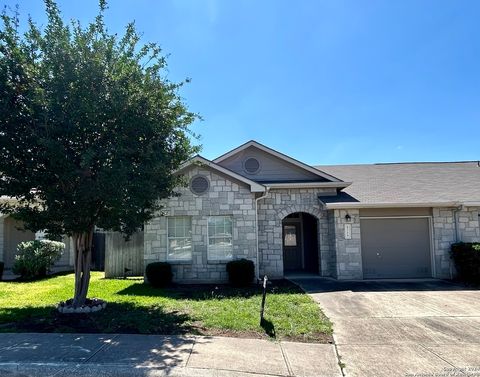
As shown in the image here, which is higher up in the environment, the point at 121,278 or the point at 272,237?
the point at 272,237

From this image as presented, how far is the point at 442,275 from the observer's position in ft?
46.1

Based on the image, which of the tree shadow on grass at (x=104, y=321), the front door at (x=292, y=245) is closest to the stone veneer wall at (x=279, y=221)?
the front door at (x=292, y=245)

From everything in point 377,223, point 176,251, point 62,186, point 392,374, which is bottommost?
point 392,374

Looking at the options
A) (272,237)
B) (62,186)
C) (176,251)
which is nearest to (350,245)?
(272,237)

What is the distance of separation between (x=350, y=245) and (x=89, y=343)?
33.7ft

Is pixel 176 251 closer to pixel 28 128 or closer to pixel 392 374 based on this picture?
pixel 28 128

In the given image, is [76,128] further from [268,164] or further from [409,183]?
[409,183]

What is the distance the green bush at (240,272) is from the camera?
1252 centimetres

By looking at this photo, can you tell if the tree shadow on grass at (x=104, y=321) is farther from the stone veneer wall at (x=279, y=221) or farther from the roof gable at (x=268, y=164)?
the roof gable at (x=268, y=164)

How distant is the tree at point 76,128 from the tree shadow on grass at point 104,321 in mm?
889

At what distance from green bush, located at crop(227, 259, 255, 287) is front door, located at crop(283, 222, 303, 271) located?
5.62m

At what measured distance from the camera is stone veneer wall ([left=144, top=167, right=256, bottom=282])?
1330 cm

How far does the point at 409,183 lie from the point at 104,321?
1380 cm

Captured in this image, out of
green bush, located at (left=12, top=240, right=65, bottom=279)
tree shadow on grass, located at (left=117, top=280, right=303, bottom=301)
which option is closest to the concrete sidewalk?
tree shadow on grass, located at (left=117, top=280, right=303, bottom=301)
